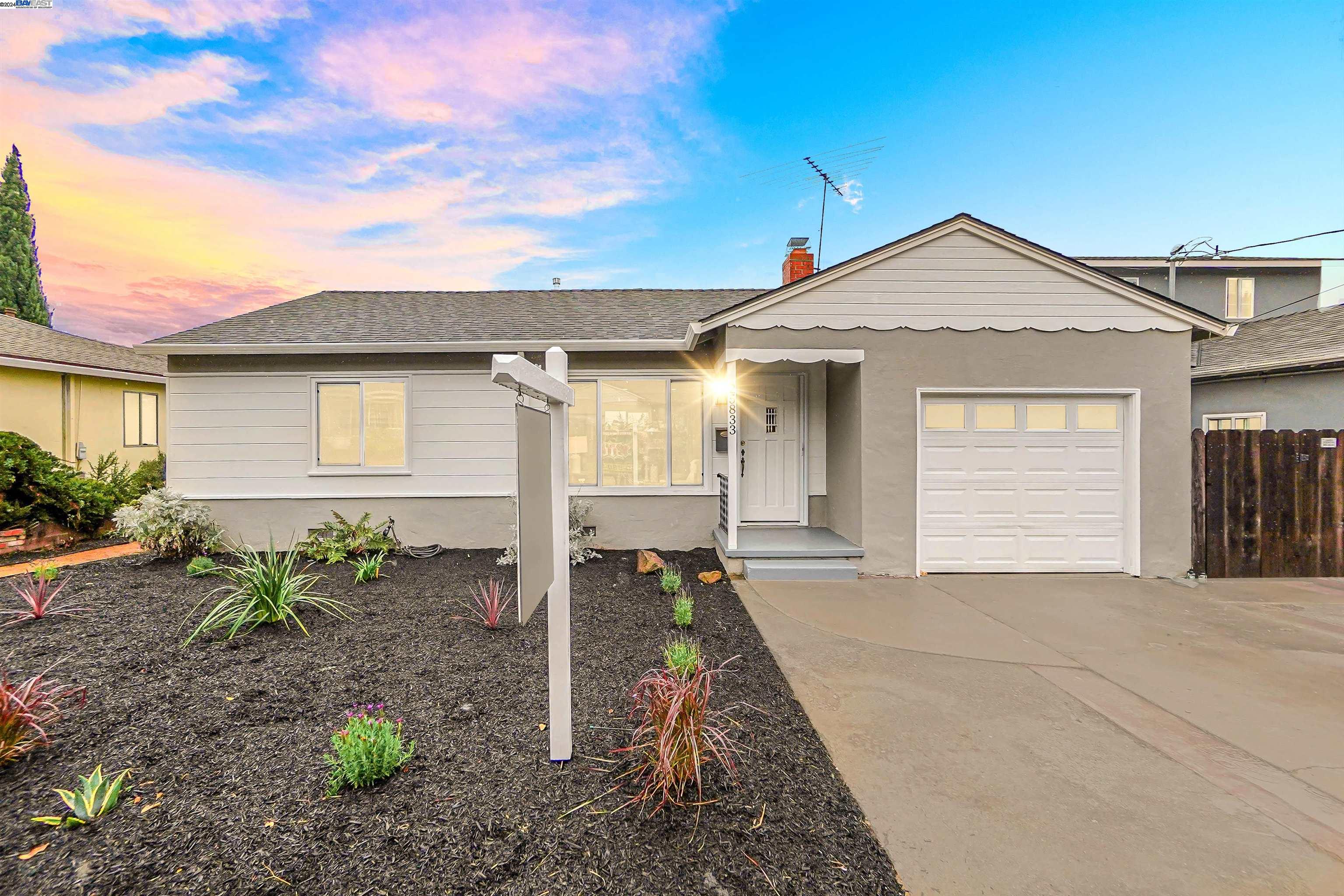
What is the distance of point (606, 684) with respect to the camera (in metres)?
3.20

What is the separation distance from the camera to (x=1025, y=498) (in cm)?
616

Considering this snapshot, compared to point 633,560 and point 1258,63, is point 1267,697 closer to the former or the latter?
point 633,560

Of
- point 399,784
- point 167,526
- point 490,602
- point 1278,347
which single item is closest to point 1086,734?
point 399,784

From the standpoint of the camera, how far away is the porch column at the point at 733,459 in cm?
607

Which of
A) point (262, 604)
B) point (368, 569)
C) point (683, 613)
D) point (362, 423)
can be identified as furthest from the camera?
point (362, 423)

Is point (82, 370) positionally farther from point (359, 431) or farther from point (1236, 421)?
point (1236, 421)

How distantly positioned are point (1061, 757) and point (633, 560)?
4966 mm

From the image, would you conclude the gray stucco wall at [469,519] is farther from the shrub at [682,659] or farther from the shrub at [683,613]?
the shrub at [682,659]

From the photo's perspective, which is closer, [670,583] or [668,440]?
[670,583]

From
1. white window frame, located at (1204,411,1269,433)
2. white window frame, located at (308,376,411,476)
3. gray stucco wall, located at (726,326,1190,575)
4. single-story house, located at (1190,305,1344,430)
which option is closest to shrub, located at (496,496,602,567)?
white window frame, located at (308,376,411,476)

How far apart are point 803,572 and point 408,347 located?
6185 mm

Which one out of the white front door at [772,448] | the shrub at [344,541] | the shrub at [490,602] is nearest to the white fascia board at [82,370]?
the shrub at [344,541]

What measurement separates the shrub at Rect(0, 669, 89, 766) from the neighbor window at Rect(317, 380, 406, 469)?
4.96 meters

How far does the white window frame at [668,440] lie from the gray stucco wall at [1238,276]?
15.4 m
